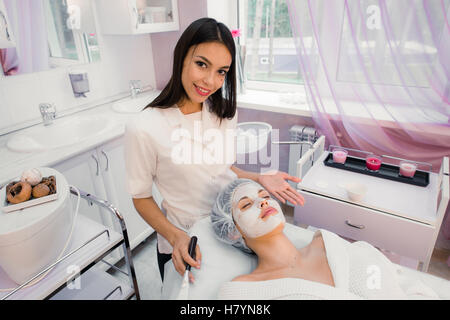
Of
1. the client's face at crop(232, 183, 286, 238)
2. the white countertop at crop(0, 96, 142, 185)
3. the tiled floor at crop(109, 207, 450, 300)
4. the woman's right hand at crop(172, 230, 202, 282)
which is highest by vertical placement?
the white countertop at crop(0, 96, 142, 185)

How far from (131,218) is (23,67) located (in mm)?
1057

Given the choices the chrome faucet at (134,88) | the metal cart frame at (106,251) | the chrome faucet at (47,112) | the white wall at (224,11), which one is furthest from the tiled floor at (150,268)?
the white wall at (224,11)

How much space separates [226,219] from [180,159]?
28cm

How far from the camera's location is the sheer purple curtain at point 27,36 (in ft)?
5.07

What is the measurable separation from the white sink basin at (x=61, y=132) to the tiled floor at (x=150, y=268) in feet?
2.80

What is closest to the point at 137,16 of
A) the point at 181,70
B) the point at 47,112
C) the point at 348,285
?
the point at 47,112

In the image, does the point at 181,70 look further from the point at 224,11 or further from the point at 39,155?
the point at 224,11

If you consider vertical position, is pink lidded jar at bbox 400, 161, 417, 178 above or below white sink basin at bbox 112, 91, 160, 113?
below

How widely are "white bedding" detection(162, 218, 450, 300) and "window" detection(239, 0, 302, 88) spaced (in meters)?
1.34

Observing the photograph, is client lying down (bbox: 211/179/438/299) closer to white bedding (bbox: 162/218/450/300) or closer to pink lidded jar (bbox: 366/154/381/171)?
white bedding (bbox: 162/218/450/300)

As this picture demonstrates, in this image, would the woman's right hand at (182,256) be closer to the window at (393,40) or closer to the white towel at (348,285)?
the white towel at (348,285)

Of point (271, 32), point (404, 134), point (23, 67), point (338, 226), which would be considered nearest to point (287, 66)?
point (271, 32)

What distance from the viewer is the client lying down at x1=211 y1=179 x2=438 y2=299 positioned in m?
0.87

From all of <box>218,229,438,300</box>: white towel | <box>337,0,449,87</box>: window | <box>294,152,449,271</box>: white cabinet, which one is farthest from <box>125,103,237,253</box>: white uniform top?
<box>337,0,449,87</box>: window
